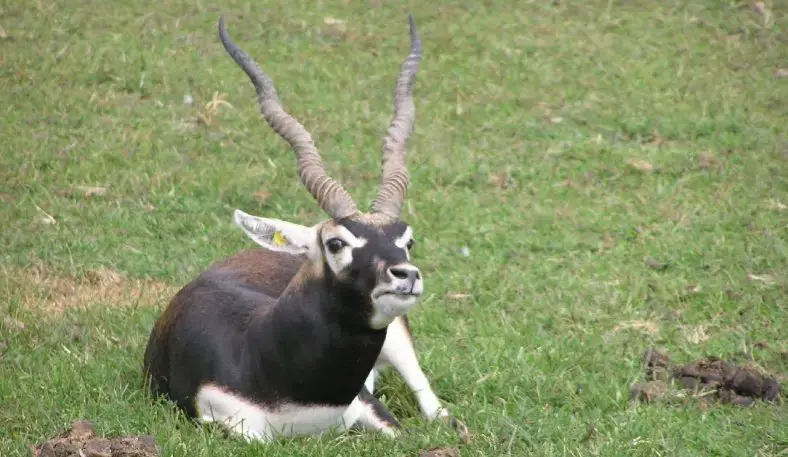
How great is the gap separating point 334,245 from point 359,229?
0.13 metres

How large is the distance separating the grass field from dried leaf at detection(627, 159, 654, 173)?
43mm

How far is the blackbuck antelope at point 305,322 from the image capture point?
213 inches

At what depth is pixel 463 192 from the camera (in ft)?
33.4

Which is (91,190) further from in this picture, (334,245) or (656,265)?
(334,245)

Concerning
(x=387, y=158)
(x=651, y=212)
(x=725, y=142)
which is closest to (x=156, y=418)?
(x=387, y=158)

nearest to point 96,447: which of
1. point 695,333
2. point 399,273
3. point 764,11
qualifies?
point 399,273

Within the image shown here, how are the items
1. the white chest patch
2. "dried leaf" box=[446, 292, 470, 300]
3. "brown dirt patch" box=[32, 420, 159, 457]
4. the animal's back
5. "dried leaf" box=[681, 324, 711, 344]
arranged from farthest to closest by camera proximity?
1. "dried leaf" box=[446, 292, 470, 300]
2. "dried leaf" box=[681, 324, 711, 344]
3. the animal's back
4. the white chest patch
5. "brown dirt patch" box=[32, 420, 159, 457]

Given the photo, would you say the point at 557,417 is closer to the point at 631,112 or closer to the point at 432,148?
the point at 432,148

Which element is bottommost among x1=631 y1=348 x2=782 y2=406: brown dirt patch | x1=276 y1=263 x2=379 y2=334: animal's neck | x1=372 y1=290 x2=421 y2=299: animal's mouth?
x1=631 y1=348 x2=782 y2=406: brown dirt patch

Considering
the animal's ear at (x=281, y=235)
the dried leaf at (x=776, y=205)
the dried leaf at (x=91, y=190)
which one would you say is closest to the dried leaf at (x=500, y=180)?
the dried leaf at (x=776, y=205)

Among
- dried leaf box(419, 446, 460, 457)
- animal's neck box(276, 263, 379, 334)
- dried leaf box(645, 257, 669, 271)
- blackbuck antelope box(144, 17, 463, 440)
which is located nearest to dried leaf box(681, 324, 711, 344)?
dried leaf box(645, 257, 669, 271)

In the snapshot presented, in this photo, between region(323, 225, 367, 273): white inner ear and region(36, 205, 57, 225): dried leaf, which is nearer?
region(323, 225, 367, 273): white inner ear

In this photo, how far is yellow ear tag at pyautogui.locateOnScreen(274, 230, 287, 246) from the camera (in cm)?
577

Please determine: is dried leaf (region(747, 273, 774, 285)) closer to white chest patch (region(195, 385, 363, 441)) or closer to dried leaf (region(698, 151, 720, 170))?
dried leaf (region(698, 151, 720, 170))
